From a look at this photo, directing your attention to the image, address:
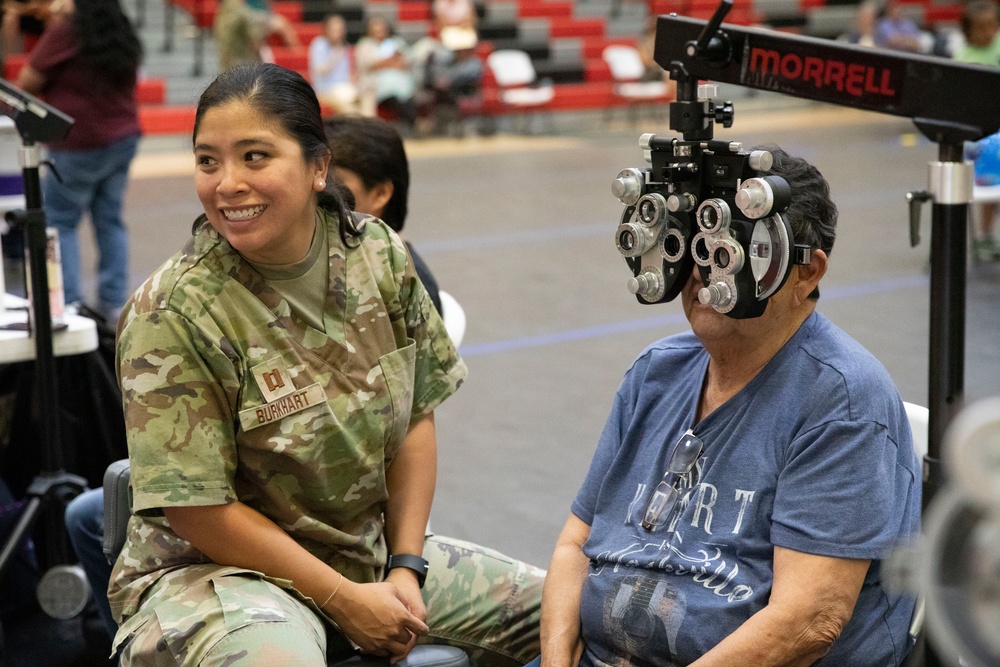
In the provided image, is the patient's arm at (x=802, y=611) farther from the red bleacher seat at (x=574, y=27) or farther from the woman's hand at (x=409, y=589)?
the red bleacher seat at (x=574, y=27)

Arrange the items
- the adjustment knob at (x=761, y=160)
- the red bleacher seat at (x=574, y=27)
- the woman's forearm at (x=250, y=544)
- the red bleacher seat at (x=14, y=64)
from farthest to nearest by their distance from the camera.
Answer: the red bleacher seat at (x=574, y=27)
the red bleacher seat at (x=14, y=64)
the woman's forearm at (x=250, y=544)
the adjustment knob at (x=761, y=160)

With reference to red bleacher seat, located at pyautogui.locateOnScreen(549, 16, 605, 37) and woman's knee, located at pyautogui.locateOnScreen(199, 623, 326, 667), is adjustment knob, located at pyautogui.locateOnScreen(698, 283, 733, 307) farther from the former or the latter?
red bleacher seat, located at pyautogui.locateOnScreen(549, 16, 605, 37)

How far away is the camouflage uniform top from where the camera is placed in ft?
5.39

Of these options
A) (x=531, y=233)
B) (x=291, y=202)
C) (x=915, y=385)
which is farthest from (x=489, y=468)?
(x=531, y=233)

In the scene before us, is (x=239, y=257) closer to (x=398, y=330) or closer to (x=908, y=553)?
(x=398, y=330)

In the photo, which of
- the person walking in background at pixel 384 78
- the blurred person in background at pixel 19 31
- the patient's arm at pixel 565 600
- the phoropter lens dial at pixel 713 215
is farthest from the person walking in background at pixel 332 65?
the phoropter lens dial at pixel 713 215

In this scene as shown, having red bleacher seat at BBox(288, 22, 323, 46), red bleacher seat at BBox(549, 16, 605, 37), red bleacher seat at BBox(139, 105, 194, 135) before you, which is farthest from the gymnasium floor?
red bleacher seat at BBox(549, 16, 605, 37)

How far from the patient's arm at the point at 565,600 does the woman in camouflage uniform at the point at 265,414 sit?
0.20m

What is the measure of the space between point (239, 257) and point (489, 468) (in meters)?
2.01

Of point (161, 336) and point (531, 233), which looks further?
point (531, 233)

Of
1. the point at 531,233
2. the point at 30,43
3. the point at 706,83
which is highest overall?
the point at 706,83

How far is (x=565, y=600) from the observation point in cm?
179

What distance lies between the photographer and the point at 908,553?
117cm

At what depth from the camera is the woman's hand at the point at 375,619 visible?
1.75 metres
